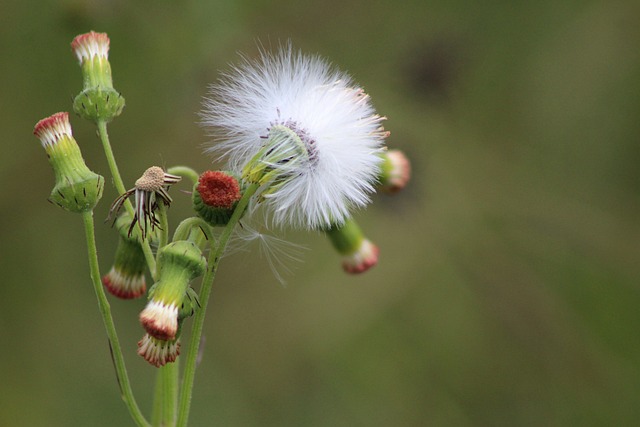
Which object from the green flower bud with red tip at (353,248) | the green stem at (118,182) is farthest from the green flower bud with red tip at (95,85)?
the green flower bud with red tip at (353,248)

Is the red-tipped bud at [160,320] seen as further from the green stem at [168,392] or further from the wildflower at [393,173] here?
the wildflower at [393,173]

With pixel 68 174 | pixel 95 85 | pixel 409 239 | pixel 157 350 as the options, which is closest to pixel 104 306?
pixel 157 350

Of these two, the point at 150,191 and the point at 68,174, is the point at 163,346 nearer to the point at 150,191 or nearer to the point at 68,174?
the point at 150,191

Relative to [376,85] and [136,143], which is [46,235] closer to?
[136,143]

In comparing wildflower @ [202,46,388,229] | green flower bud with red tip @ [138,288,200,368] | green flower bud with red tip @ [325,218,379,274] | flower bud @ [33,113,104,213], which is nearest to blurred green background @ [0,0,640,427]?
green flower bud with red tip @ [325,218,379,274]

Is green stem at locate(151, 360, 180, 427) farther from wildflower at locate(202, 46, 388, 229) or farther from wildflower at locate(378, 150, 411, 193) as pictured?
wildflower at locate(378, 150, 411, 193)
